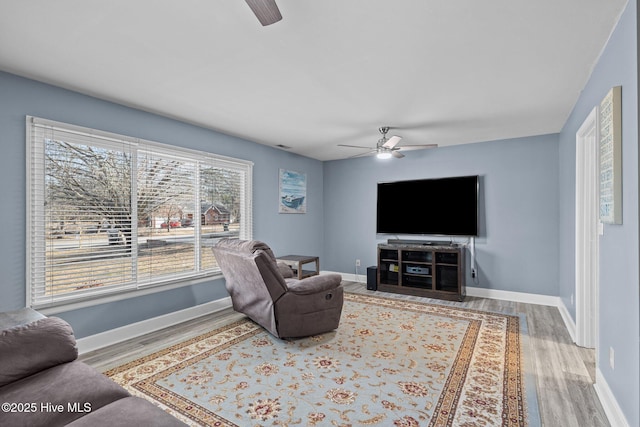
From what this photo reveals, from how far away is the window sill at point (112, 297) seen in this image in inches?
114

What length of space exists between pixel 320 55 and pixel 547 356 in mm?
3256

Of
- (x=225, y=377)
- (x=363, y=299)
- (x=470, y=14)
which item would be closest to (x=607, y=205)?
(x=470, y=14)

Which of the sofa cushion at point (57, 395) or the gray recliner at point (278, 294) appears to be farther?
the gray recliner at point (278, 294)

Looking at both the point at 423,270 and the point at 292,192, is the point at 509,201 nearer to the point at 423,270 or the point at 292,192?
the point at 423,270

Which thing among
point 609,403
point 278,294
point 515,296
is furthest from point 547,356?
point 278,294

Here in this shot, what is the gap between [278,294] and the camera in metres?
3.16

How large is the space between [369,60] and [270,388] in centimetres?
259

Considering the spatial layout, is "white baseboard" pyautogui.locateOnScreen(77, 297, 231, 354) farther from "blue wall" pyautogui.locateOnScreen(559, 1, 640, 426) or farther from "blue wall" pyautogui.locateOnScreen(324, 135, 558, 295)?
"blue wall" pyautogui.locateOnScreen(559, 1, 640, 426)

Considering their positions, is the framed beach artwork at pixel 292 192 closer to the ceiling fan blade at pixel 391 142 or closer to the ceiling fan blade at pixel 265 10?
the ceiling fan blade at pixel 391 142

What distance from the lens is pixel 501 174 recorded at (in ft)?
16.2

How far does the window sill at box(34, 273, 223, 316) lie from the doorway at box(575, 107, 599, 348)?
4212mm

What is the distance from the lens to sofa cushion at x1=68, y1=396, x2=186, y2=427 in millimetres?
1155

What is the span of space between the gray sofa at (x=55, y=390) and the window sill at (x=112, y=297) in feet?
4.93

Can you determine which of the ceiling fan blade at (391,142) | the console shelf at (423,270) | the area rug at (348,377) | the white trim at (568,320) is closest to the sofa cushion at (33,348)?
the area rug at (348,377)
